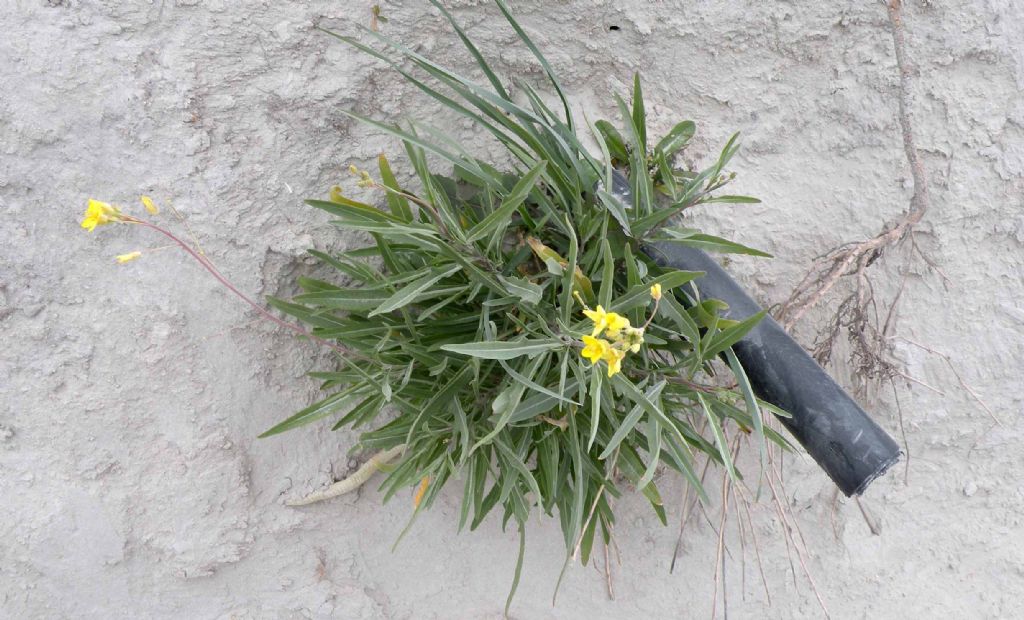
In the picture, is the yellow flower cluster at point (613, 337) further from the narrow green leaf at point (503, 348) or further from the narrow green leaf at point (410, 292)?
the narrow green leaf at point (410, 292)

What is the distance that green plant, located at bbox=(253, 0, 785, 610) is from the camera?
1186 millimetres

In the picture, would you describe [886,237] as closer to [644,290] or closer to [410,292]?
[644,290]

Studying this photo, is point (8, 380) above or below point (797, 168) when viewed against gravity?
below

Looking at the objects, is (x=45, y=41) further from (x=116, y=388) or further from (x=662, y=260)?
(x=662, y=260)

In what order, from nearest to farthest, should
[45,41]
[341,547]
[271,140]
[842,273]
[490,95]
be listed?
[490,95], [45,41], [271,140], [842,273], [341,547]

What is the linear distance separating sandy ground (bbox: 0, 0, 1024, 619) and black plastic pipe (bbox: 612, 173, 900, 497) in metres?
0.24

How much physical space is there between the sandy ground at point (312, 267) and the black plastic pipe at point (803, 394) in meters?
0.24

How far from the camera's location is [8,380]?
4.78 feet

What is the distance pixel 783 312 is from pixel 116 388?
141cm

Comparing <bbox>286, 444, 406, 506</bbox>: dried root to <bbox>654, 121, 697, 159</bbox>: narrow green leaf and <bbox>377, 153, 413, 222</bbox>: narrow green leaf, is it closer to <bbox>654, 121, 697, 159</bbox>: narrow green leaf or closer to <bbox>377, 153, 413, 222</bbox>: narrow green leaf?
Answer: <bbox>377, 153, 413, 222</bbox>: narrow green leaf

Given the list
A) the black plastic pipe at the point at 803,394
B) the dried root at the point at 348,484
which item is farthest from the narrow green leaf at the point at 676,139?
the dried root at the point at 348,484

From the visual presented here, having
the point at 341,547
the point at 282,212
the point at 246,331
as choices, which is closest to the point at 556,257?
the point at 282,212

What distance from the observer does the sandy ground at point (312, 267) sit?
4.58ft

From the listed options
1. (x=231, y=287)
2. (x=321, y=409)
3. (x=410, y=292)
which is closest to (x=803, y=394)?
(x=410, y=292)
